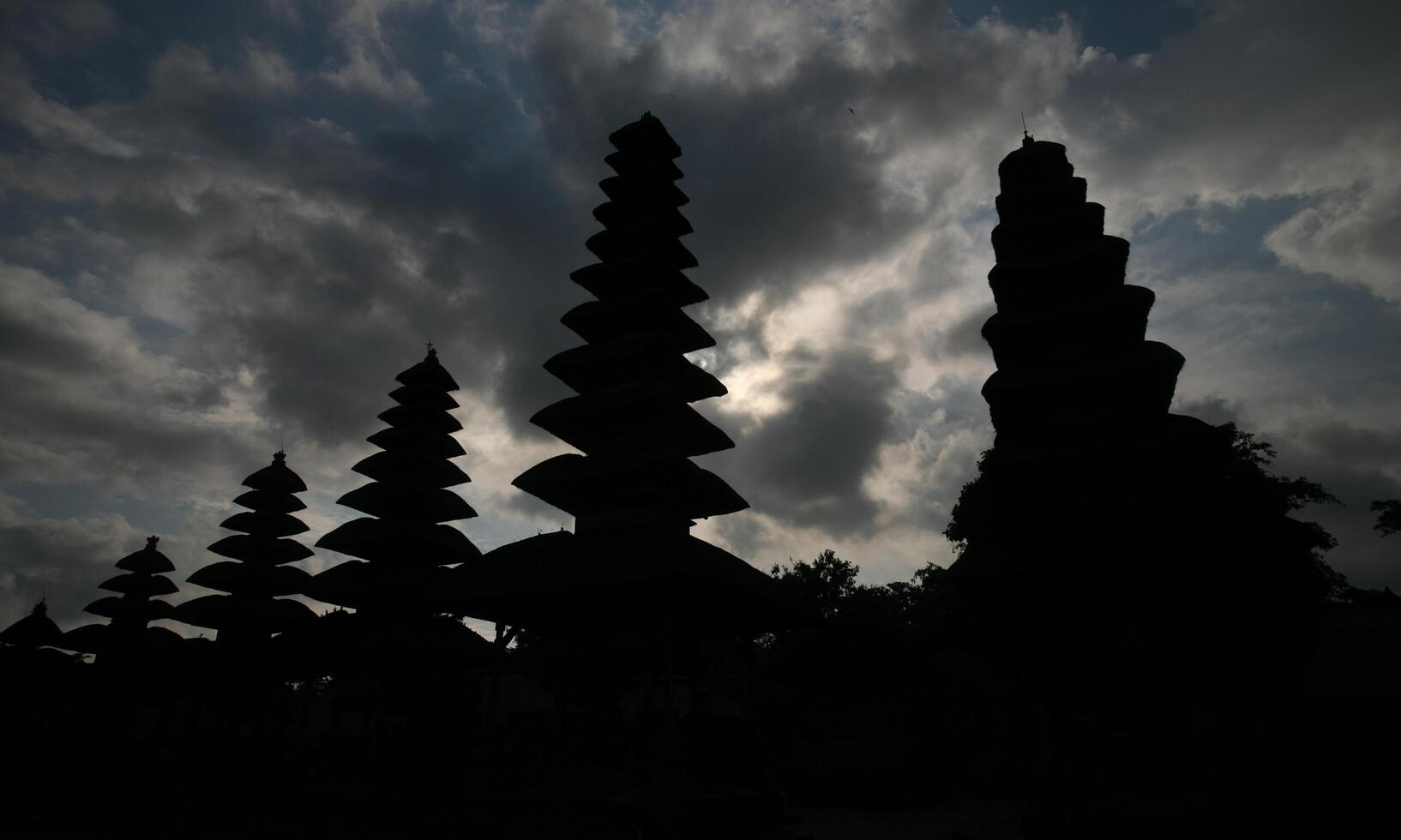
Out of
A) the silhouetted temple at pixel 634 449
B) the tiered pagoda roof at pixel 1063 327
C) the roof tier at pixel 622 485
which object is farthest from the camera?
the roof tier at pixel 622 485

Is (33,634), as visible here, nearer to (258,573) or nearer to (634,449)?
(258,573)

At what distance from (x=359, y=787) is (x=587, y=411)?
951 centimetres

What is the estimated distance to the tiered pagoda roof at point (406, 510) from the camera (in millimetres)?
24453

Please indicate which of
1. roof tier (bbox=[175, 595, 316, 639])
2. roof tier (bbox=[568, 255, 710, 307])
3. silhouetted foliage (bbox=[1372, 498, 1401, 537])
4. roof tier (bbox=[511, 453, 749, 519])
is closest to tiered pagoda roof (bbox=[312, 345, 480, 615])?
roof tier (bbox=[175, 595, 316, 639])

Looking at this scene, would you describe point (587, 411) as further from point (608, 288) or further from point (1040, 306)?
point (1040, 306)

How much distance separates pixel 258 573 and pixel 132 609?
5735 mm

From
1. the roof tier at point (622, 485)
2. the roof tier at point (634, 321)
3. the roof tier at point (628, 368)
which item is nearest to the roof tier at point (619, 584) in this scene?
the roof tier at point (622, 485)

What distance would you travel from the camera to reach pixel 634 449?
17766mm

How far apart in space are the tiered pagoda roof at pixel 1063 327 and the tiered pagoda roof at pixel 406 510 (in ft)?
55.0

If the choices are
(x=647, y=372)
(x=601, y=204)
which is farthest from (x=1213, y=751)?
(x=601, y=204)

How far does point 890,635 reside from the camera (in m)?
34.9

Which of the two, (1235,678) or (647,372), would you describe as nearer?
(1235,678)

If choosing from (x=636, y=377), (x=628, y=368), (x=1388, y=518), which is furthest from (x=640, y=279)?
(x=1388, y=518)

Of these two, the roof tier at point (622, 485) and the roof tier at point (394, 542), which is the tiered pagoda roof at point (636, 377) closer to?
the roof tier at point (622, 485)
